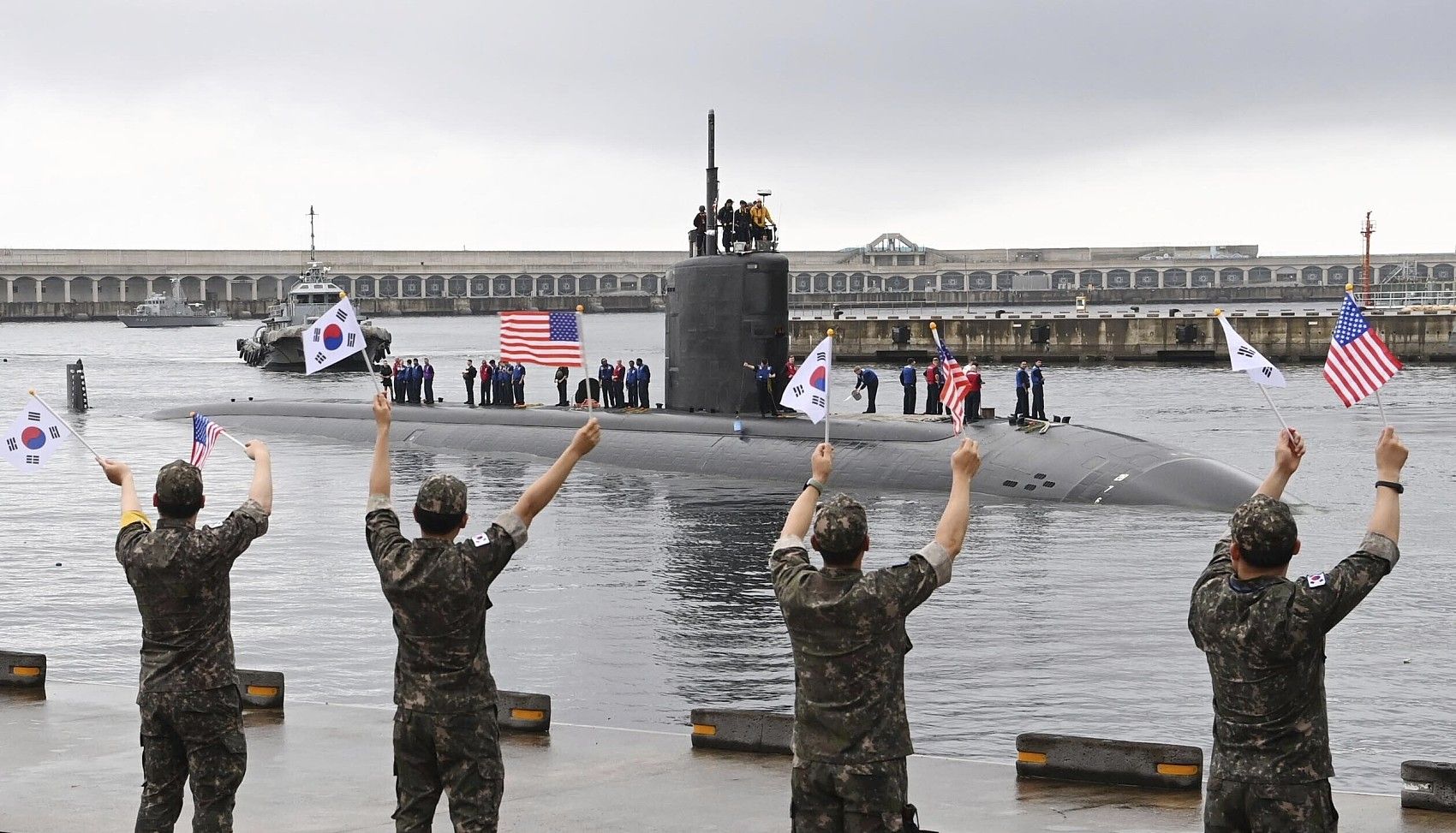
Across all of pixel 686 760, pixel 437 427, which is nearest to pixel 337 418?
pixel 437 427

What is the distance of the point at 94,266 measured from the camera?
159500 millimetres

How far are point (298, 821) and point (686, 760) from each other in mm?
2185

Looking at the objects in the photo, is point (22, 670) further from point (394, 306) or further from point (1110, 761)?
point (394, 306)

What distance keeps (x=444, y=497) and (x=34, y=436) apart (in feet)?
15.7

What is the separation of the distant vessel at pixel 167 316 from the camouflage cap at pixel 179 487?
430ft

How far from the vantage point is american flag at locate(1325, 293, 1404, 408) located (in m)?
9.80

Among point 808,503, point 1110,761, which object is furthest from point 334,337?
point 1110,761

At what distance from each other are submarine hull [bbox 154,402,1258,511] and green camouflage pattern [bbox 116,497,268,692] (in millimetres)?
18218

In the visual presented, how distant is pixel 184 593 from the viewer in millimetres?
6477

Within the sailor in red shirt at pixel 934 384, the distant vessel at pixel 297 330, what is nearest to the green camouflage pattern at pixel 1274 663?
the sailor in red shirt at pixel 934 384

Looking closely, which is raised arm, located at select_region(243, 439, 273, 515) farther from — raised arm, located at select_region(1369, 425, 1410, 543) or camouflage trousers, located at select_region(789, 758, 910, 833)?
raised arm, located at select_region(1369, 425, 1410, 543)

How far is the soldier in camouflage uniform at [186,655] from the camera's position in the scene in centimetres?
642

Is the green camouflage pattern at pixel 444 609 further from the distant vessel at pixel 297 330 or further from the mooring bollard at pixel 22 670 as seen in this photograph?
the distant vessel at pixel 297 330

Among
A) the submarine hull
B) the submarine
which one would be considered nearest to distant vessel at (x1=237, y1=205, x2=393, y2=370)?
the submarine hull
